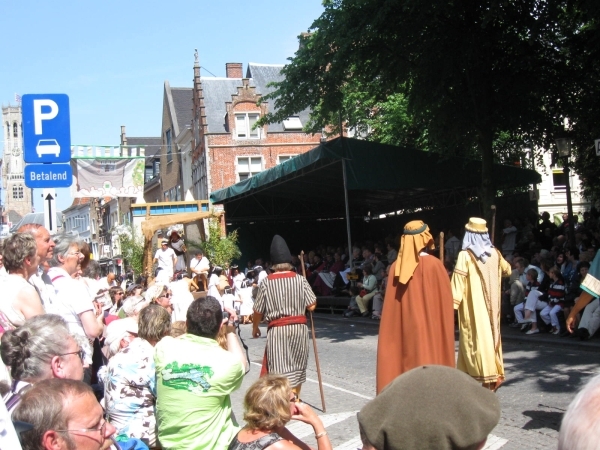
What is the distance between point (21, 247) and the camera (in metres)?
5.05

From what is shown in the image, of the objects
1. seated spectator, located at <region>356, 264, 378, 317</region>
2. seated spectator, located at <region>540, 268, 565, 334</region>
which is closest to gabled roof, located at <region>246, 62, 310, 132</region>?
seated spectator, located at <region>356, 264, 378, 317</region>

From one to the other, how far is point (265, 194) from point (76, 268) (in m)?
25.4

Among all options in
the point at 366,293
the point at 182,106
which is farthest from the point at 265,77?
the point at 366,293

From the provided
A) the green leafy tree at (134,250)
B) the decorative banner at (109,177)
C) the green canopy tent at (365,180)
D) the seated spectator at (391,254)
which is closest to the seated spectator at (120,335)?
the decorative banner at (109,177)

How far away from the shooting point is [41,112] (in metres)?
7.50

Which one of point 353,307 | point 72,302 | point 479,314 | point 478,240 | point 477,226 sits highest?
point 477,226

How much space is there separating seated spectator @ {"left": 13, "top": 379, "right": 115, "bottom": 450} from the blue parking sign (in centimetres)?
483

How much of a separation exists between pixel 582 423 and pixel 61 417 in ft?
6.89

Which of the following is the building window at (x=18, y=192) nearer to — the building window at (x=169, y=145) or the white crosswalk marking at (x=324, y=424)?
the building window at (x=169, y=145)

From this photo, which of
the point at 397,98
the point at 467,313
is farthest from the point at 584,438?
the point at 397,98

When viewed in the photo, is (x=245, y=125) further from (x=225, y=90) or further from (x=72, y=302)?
(x=72, y=302)

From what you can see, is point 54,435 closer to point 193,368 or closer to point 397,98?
point 193,368

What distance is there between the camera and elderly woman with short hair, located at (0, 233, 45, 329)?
4824 mm

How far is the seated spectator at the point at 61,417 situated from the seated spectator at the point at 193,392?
1641 millimetres
